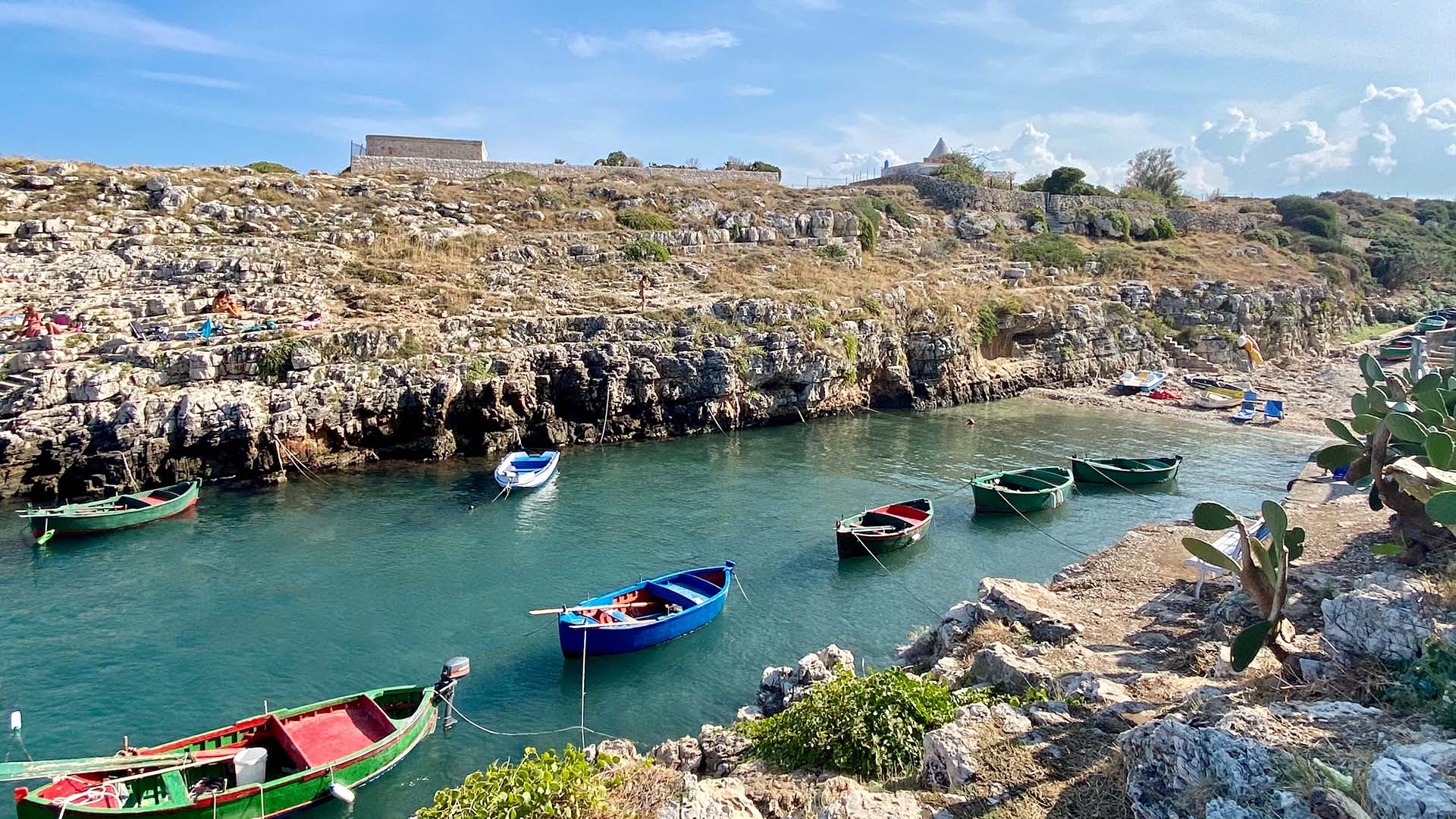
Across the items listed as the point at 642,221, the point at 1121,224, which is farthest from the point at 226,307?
the point at 1121,224

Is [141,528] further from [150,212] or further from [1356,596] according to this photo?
[1356,596]

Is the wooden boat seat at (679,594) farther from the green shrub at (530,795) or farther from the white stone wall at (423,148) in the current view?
the white stone wall at (423,148)

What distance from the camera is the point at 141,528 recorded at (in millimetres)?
26250

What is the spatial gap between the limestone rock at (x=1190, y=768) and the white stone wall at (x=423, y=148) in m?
67.0

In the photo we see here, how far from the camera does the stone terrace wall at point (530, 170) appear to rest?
201ft

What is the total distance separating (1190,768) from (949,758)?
2.67 meters

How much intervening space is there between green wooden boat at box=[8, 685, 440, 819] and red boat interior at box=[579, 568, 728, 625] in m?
5.04

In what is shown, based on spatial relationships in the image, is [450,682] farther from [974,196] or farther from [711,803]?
[974,196]

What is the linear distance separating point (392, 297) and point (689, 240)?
868 inches

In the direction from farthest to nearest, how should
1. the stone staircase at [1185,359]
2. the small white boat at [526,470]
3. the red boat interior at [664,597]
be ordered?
the stone staircase at [1185,359] → the small white boat at [526,470] → the red boat interior at [664,597]

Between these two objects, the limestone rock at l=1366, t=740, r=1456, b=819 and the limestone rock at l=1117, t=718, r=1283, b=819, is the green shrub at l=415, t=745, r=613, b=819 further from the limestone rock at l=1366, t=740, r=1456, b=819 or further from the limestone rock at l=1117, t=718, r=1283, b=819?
the limestone rock at l=1366, t=740, r=1456, b=819

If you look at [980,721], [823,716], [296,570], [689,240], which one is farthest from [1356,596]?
[689,240]

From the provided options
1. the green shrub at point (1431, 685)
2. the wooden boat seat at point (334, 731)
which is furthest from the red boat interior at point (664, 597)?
the green shrub at point (1431, 685)

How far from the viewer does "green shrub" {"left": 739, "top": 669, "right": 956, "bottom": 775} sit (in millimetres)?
9789
